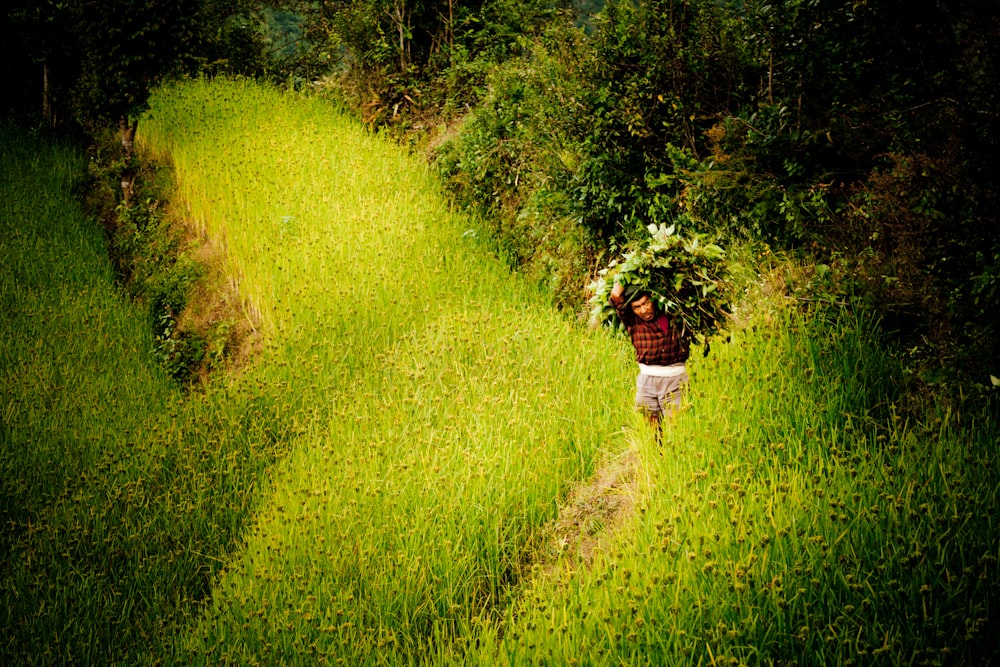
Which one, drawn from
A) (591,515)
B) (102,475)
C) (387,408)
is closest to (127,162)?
(102,475)

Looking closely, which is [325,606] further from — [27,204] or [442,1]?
[442,1]

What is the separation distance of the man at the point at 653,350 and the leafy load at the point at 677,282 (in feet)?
0.24

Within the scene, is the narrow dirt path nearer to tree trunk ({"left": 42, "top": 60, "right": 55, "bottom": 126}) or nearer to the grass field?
the grass field

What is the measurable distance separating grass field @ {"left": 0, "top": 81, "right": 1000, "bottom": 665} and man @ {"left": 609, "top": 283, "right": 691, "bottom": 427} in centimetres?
→ 18

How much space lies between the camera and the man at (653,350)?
15.7 ft

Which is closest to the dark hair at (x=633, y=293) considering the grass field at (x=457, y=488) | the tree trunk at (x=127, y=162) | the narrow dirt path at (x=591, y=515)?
the grass field at (x=457, y=488)

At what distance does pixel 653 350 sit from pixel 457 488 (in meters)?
1.70

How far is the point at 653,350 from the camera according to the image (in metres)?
4.81

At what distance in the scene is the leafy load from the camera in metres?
4.84

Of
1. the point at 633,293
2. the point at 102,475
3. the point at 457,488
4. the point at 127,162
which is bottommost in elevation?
the point at 102,475

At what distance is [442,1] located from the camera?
41.7ft

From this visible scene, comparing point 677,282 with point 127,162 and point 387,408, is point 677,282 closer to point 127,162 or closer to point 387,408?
point 387,408

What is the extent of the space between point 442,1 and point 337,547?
11.2m

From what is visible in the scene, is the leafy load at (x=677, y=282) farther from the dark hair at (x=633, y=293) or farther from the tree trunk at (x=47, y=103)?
the tree trunk at (x=47, y=103)
